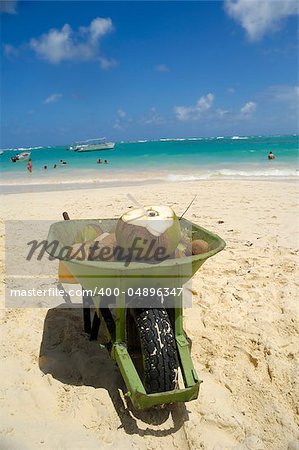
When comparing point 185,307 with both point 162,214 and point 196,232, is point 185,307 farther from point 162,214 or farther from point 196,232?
point 162,214

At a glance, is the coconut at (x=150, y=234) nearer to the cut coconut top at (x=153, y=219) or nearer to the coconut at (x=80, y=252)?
the cut coconut top at (x=153, y=219)

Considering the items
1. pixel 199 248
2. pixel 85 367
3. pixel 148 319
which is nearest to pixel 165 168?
pixel 199 248

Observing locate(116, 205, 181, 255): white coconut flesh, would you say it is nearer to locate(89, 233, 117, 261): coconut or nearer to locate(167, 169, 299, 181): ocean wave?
locate(89, 233, 117, 261): coconut

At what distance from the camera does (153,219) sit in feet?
8.21

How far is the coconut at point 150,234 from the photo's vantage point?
2.46 metres

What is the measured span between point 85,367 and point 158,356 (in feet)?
2.79

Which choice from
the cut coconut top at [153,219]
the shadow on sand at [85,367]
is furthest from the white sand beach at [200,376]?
the cut coconut top at [153,219]

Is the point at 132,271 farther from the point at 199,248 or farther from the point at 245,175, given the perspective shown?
the point at 245,175

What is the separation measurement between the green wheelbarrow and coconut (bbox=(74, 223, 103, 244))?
1.64 ft

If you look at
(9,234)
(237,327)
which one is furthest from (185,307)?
(9,234)

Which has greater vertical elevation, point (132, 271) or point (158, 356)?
point (132, 271)

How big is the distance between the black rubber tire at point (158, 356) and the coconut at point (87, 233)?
1107 millimetres

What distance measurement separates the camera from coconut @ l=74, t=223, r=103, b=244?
10.4 ft

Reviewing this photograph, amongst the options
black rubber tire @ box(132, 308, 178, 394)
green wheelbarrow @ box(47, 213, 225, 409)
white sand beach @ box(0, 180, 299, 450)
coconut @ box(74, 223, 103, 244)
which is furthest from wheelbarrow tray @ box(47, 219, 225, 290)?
white sand beach @ box(0, 180, 299, 450)
